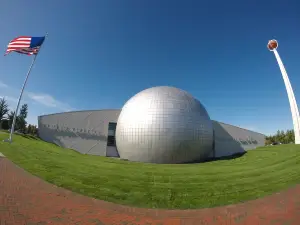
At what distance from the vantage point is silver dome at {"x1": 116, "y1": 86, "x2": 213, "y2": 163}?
21484 millimetres

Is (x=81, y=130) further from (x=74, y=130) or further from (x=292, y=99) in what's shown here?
(x=292, y=99)

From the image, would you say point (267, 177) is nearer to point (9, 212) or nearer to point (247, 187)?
point (247, 187)

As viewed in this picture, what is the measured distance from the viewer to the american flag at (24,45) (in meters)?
21.1

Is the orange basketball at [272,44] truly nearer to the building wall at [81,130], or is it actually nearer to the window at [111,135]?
the building wall at [81,130]

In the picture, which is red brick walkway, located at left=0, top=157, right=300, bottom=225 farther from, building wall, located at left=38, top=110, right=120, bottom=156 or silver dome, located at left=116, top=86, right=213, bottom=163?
building wall, located at left=38, top=110, right=120, bottom=156

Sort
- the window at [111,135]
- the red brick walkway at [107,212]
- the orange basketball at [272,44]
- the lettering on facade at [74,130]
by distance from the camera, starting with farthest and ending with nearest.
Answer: the orange basketball at [272,44], the window at [111,135], the lettering on facade at [74,130], the red brick walkway at [107,212]

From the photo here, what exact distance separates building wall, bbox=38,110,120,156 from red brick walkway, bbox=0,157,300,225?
23024 millimetres

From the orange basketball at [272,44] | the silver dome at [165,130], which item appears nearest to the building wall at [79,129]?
the silver dome at [165,130]

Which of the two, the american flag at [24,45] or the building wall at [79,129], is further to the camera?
the building wall at [79,129]

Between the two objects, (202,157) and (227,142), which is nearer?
(202,157)

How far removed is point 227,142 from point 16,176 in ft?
115

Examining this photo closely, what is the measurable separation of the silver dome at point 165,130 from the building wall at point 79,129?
8538mm

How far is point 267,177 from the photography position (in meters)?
11.8

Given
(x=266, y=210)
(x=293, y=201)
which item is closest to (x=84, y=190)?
(x=266, y=210)
